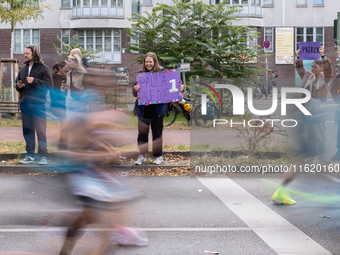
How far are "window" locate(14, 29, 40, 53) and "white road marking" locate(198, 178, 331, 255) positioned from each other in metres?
35.3

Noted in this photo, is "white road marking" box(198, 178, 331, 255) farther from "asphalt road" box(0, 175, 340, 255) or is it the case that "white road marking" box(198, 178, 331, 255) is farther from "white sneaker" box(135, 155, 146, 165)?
"white sneaker" box(135, 155, 146, 165)

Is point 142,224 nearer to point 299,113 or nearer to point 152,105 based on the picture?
point 299,113

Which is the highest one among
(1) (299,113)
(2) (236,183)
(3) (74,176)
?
(1) (299,113)

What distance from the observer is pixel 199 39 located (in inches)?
698

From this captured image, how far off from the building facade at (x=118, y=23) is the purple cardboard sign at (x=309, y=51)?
1217 inches

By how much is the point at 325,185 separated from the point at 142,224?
3488 millimetres

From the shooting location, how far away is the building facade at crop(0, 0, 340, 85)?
127 ft

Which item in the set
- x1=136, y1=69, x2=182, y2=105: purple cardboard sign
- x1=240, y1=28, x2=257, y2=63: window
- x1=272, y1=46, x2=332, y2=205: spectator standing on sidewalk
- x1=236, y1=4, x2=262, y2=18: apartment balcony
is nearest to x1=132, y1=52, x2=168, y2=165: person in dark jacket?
x1=136, y1=69, x2=182, y2=105: purple cardboard sign

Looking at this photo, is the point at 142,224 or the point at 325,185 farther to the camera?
the point at 325,185

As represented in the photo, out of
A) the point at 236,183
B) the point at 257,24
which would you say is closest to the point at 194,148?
the point at 236,183

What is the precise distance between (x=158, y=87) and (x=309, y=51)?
3.09m

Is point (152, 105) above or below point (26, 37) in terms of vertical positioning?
below

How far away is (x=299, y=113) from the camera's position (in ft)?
20.4

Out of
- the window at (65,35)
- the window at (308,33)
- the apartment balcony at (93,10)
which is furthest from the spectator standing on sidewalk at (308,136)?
the window at (308,33)
